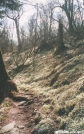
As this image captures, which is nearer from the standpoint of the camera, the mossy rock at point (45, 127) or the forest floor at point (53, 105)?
the mossy rock at point (45, 127)

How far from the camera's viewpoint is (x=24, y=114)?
1059cm

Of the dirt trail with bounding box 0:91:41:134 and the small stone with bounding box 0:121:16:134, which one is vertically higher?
the small stone with bounding box 0:121:16:134

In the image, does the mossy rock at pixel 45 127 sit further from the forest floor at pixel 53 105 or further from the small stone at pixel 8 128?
the small stone at pixel 8 128

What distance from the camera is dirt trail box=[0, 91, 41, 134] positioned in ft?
29.9

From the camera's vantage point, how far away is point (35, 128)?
852cm

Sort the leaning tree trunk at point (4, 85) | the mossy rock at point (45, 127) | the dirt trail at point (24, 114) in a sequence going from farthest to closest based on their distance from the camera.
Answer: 1. the leaning tree trunk at point (4, 85)
2. the dirt trail at point (24, 114)
3. the mossy rock at point (45, 127)

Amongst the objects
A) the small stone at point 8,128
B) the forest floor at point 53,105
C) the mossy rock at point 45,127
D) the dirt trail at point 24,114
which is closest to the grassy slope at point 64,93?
the forest floor at point 53,105

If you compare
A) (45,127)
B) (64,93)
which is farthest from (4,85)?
(45,127)

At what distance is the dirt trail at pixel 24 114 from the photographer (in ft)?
29.9

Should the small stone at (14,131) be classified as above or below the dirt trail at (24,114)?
above

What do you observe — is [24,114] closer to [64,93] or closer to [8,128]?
[8,128]

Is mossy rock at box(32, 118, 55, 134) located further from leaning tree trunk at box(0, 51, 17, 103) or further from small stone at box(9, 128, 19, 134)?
leaning tree trunk at box(0, 51, 17, 103)

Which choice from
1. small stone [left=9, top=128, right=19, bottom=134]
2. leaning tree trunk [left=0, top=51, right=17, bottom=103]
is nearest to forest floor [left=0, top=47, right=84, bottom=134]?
small stone [left=9, top=128, right=19, bottom=134]

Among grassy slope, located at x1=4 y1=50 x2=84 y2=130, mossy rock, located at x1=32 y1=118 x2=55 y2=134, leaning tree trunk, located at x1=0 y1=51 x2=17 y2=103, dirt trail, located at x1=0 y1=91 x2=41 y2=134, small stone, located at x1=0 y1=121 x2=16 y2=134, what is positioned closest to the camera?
mossy rock, located at x1=32 y1=118 x2=55 y2=134
